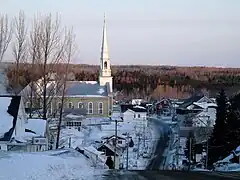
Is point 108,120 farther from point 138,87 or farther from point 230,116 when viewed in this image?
point 138,87

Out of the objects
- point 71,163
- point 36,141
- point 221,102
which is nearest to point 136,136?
point 221,102

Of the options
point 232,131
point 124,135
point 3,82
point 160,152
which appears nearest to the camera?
point 232,131

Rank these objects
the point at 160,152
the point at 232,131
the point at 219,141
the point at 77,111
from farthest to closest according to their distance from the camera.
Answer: the point at 77,111, the point at 160,152, the point at 219,141, the point at 232,131

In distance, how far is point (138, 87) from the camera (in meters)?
151

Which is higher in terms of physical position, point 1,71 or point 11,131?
point 1,71

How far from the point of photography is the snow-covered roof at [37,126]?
25583mm

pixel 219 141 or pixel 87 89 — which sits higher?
pixel 87 89

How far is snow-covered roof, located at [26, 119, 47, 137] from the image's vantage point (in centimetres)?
2558

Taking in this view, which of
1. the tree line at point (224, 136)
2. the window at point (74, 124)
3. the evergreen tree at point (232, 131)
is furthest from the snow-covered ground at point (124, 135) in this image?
the evergreen tree at point (232, 131)

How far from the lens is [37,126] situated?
26.3 m

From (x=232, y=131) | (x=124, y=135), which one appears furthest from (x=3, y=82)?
(x=124, y=135)

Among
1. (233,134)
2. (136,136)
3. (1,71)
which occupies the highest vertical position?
(1,71)

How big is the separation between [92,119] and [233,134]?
3997 cm

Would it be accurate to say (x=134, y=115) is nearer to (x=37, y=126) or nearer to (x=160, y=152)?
(x=160, y=152)
